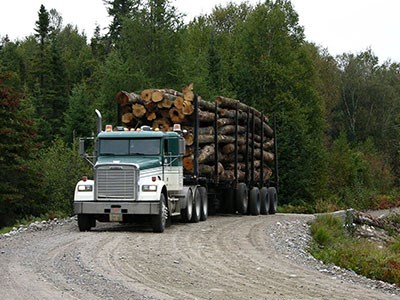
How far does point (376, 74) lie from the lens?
85.8 meters

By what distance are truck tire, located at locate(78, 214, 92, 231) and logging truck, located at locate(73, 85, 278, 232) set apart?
0.03m

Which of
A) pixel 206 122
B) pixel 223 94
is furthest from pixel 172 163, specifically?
pixel 223 94

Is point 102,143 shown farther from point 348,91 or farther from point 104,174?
point 348,91

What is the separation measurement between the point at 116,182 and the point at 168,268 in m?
6.35

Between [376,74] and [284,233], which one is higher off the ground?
[376,74]

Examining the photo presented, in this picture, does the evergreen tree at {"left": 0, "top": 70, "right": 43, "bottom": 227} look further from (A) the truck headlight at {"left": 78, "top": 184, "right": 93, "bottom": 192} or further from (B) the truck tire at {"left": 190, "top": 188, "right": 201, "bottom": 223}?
(A) the truck headlight at {"left": 78, "top": 184, "right": 93, "bottom": 192}

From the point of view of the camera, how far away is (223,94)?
1890 inches

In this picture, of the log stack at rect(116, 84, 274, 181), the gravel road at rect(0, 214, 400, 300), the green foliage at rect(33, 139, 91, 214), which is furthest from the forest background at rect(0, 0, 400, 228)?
the gravel road at rect(0, 214, 400, 300)

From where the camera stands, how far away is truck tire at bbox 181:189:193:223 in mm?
22792

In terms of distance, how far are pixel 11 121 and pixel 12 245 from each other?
16175 millimetres

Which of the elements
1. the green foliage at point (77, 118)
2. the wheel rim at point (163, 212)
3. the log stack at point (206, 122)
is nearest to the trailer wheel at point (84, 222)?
the wheel rim at point (163, 212)

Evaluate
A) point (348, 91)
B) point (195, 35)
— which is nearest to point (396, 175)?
point (348, 91)

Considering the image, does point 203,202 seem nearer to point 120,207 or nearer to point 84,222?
point 120,207

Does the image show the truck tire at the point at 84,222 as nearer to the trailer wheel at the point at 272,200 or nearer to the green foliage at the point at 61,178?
the green foliage at the point at 61,178
